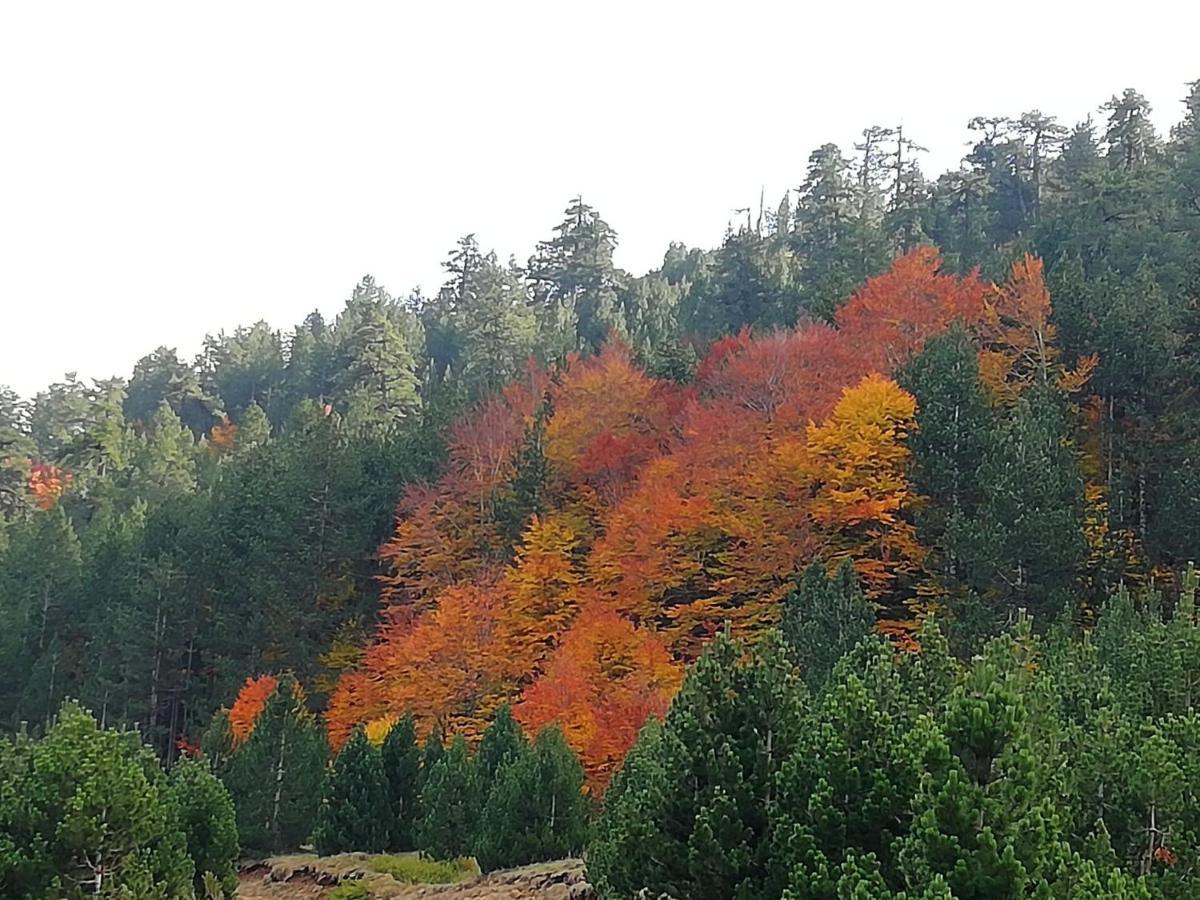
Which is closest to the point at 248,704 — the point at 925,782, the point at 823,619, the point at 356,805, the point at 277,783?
the point at 277,783

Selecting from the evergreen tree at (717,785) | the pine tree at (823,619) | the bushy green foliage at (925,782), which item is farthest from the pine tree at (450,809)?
the evergreen tree at (717,785)

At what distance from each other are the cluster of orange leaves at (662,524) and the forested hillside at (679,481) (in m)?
0.09

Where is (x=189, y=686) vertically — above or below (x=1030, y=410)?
below

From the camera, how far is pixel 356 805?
1027 inches

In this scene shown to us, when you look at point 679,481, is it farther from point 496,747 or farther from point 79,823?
point 79,823

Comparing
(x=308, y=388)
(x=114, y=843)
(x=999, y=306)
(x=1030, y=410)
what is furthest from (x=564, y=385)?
(x=308, y=388)

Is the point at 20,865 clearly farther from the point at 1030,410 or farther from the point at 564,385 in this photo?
the point at 564,385

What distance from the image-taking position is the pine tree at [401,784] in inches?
1035

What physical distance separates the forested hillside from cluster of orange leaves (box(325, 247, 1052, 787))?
95 mm

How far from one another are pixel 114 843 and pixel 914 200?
158 ft

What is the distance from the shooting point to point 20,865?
14.5 m

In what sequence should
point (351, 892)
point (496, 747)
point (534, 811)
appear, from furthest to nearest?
1. point (496, 747)
2. point (534, 811)
3. point (351, 892)

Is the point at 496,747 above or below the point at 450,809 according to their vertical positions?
above

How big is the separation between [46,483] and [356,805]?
169 ft
